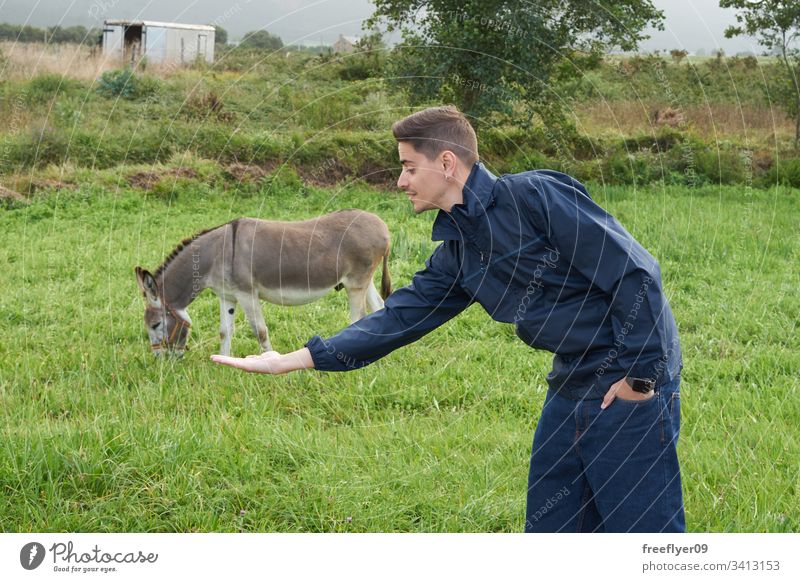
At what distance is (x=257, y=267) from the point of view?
335 inches

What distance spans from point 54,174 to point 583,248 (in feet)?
43.4

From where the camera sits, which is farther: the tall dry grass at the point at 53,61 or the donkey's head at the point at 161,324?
the tall dry grass at the point at 53,61

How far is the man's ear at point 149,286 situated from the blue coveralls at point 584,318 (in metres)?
4.34

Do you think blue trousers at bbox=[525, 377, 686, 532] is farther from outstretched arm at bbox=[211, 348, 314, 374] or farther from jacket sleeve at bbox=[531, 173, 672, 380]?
outstretched arm at bbox=[211, 348, 314, 374]

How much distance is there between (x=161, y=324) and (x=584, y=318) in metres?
5.36

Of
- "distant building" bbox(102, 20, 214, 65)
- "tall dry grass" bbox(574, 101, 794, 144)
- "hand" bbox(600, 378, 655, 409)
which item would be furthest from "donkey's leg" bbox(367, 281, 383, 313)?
"tall dry grass" bbox(574, 101, 794, 144)

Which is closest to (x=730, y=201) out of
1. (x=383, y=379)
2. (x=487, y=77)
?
(x=487, y=77)

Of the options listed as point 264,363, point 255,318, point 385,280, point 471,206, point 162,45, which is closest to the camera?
point 471,206

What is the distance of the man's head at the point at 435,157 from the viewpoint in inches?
148

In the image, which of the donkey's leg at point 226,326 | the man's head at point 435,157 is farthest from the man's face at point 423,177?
the donkey's leg at point 226,326

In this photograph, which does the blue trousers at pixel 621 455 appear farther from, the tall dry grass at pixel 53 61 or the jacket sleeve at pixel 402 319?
the tall dry grass at pixel 53 61

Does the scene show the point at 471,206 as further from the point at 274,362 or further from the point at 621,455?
the point at 621,455

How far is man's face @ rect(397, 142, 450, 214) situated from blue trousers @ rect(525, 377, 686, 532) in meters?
1.13
